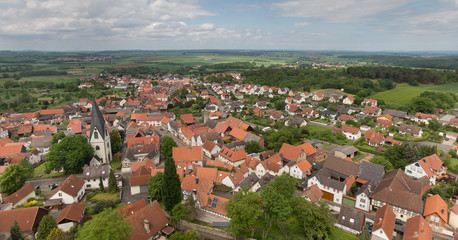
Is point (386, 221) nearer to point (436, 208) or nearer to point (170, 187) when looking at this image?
point (436, 208)

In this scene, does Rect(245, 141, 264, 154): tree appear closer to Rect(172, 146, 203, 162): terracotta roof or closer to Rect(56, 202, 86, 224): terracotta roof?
Rect(172, 146, 203, 162): terracotta roof

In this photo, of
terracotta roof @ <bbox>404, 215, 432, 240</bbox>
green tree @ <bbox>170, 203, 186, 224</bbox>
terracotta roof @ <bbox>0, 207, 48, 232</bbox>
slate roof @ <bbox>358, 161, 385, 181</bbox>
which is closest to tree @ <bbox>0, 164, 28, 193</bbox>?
terracotta roof @ <bbox>0, 207, 48, 232</bbox>

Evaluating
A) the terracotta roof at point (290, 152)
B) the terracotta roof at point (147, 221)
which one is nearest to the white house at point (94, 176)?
the terracotta roof at point (147, 221)

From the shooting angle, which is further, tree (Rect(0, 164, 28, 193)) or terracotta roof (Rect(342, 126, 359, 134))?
terracotta roof (Rect(342, 126, 359, 134))

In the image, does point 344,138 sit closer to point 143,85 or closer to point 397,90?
point 397,90

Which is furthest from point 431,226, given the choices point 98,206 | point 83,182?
point 83,182

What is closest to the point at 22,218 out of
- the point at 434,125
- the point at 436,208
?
the point at 436,208
